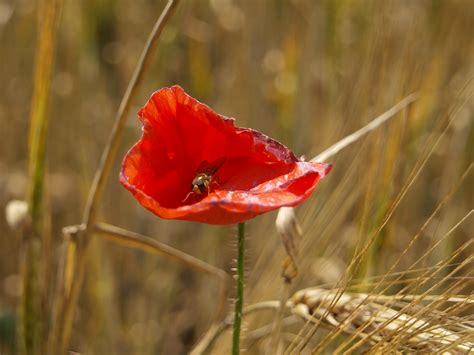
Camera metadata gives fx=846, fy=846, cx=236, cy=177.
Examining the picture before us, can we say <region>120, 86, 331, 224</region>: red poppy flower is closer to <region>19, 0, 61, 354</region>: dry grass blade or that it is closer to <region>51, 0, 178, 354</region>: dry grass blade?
<region>51, 0, 178, 354</region>: dry grass blade

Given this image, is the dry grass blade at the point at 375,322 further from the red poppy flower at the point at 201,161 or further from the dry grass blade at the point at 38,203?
the dry grass blade at the point at 38,203

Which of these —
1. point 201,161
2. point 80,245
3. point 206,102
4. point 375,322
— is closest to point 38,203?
point 80,245

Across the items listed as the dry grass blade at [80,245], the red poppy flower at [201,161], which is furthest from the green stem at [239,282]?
the dry grass blade at [80,245]

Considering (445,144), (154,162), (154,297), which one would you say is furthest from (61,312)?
(445,144)

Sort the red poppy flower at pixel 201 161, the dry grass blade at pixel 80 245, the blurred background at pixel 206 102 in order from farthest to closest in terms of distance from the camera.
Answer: the blurred background at pixel 206 102, the dry grass blade at pixel 80 245, the red poppy flower at pixel 201 161

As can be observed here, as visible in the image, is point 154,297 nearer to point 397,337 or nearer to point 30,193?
point 30,193
